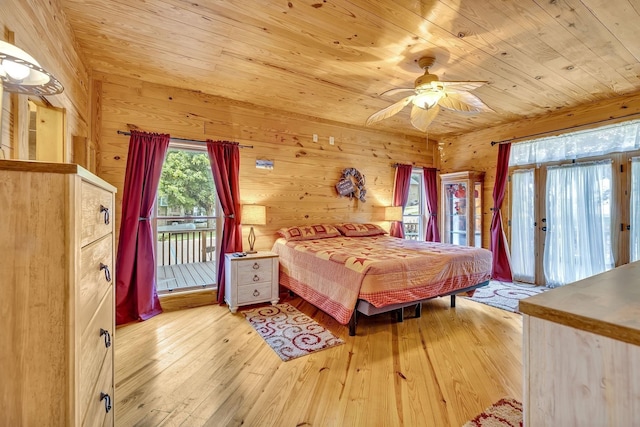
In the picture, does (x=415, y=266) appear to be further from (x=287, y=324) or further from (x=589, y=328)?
(x=589, y=328)

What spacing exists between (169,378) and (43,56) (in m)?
2.14

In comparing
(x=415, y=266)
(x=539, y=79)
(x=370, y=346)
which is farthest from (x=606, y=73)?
(x=370, y=346)

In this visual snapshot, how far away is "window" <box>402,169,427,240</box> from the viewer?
5465 millimetres

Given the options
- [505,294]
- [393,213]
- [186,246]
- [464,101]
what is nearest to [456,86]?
[464,101]

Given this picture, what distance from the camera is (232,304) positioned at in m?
3.13

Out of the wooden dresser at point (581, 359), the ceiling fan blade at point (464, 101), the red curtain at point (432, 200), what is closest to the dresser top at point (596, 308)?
the wooden dresser at point (581, 359)

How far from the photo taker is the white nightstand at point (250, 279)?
10.3ft

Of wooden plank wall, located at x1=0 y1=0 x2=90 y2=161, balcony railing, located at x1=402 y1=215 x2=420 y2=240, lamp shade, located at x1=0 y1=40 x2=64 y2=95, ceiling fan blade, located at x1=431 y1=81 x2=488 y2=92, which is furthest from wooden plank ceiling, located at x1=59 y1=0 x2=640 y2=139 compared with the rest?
balcony railing, located at x1=402 y1=215 x2=420 y2=240

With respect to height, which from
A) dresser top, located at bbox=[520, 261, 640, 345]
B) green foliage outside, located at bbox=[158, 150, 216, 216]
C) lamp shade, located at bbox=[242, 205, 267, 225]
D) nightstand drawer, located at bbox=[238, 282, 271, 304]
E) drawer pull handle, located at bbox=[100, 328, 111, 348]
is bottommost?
nightstand drawer, located at bbox=[238, 282, 271, 304]

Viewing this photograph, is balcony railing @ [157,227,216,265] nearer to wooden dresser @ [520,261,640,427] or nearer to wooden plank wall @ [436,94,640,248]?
wooden dresser @ [520,261,640,427]

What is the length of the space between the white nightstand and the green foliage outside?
2.61 feet

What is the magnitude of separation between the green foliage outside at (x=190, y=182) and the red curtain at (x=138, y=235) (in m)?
0.44

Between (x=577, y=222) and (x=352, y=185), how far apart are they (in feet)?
10.0

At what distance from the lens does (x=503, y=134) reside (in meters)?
4.56
